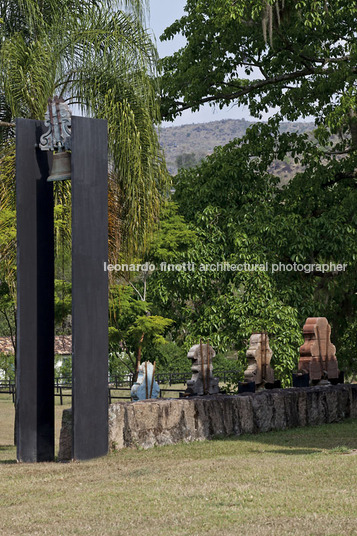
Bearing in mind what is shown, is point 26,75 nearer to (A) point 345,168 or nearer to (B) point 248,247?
(B) point 248,247

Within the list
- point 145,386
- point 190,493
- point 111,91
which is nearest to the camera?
point 190,493

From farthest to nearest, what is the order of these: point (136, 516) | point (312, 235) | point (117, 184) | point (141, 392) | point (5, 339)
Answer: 1. point (5, 339)
2. point (312, 235)
3. point (141, 392)
4. point (117, 184)
5. point (136, 516)

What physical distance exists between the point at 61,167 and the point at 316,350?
7.89 meters

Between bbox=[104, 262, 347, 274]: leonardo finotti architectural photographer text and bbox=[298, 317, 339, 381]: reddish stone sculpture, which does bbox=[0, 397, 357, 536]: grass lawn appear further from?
bbox=[104, 262, 347, 274]: leonardo finotti architectural photographer text

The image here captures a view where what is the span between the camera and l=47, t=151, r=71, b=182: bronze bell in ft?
37.7

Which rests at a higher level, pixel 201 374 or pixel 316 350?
pixel 316 350

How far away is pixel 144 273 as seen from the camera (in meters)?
25.2

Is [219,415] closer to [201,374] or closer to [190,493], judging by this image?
[201,374]

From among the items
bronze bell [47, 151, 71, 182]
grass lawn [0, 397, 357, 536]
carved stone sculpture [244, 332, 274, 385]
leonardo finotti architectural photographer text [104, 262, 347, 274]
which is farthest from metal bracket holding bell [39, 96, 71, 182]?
leonardo finotti architectural photographer text [104, 262, 347, 274]

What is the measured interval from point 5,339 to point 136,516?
5649 centimetres

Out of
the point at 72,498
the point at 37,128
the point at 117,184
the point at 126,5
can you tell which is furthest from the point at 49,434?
the point at 126,5

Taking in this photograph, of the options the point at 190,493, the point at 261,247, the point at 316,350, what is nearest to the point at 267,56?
the point at 261,247

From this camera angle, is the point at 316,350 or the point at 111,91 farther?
the point at 316,350

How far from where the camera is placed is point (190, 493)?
830cm
